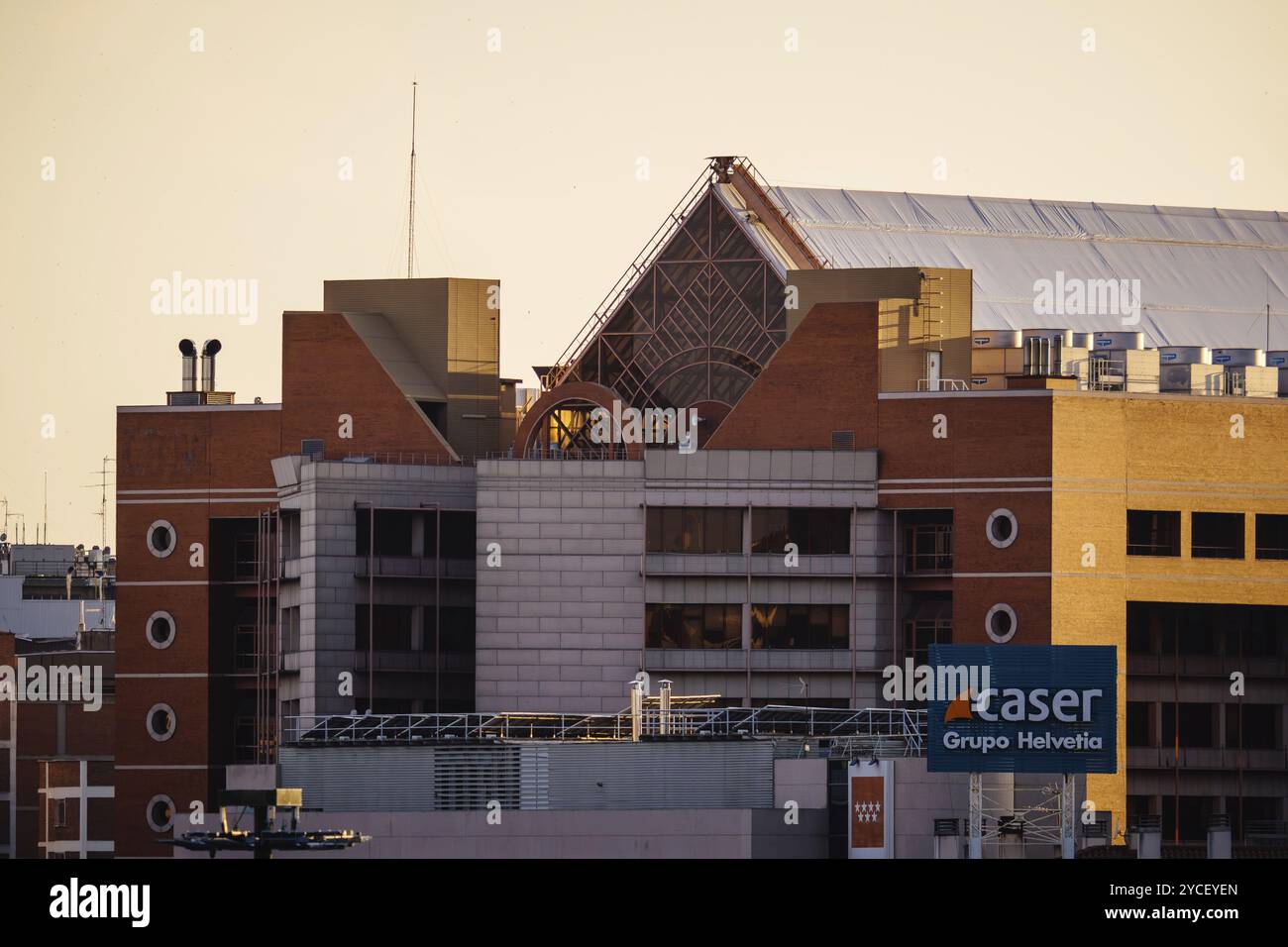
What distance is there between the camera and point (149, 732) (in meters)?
153

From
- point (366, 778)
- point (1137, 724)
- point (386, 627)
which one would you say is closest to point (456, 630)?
point (386, 627)

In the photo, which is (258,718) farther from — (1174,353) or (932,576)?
(1174,353)

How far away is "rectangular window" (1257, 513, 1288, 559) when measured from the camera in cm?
14838

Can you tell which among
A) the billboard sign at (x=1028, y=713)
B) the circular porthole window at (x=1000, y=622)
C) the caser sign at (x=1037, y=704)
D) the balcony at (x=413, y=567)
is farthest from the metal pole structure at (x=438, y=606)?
the caser sign at (x=1037, y=704)

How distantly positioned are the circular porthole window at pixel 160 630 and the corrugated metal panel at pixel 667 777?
128ft

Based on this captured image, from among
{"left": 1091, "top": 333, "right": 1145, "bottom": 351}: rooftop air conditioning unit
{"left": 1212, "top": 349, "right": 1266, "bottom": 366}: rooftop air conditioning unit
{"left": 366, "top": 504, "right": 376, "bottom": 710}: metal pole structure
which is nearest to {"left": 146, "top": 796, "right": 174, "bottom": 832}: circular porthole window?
{"left": 366, "top": 504, "right": 376, "bottom": 710}: metal pole structure

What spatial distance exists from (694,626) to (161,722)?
2859 cm

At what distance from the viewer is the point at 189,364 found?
524 feet

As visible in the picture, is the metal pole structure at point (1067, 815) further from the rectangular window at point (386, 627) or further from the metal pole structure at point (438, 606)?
the rectangular window at point (386, 627)

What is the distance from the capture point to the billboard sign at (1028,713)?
114562 mm

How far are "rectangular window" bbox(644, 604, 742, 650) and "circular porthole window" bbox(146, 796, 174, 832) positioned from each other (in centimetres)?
2576
